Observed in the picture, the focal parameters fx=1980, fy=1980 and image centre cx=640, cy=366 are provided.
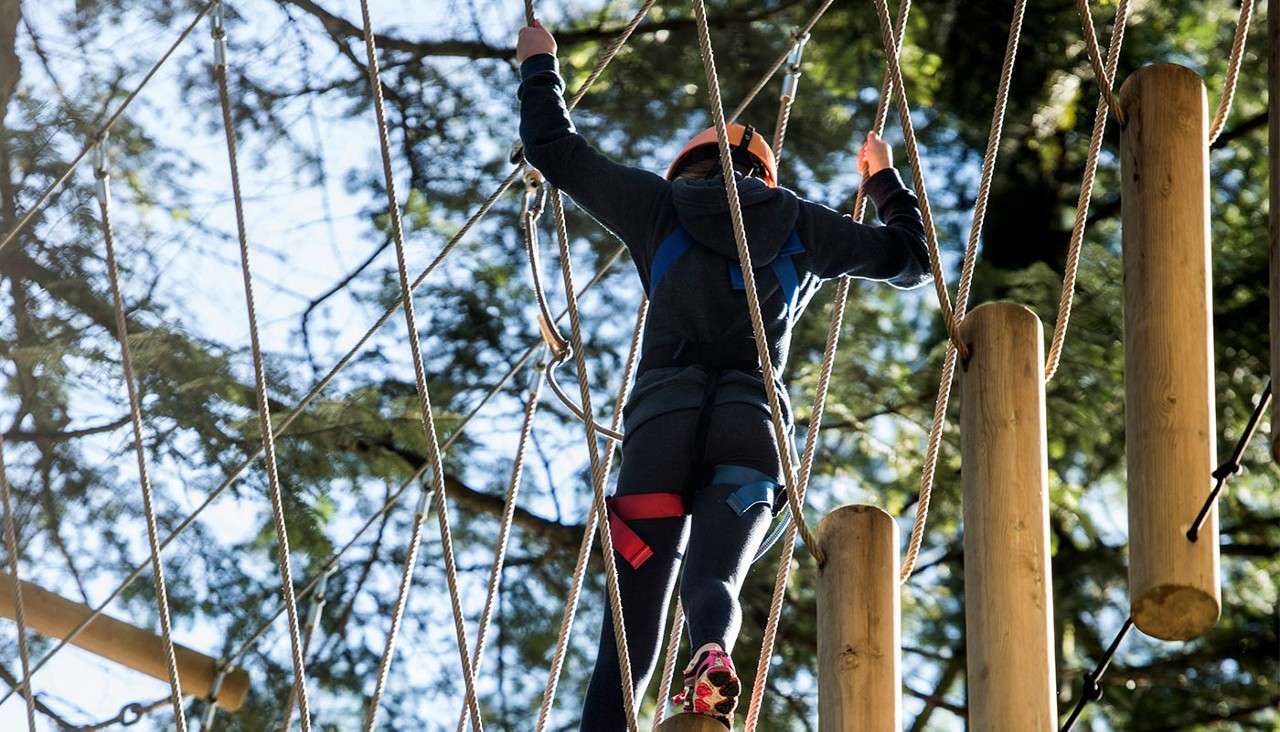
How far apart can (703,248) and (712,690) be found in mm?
621

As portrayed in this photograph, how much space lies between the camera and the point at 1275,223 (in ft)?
5.71

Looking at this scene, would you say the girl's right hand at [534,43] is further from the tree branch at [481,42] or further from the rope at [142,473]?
the tree branch at [481,42]

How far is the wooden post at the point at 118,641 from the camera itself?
12.2 feet

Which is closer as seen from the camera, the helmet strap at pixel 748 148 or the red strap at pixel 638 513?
the red strap at pixel 638 513

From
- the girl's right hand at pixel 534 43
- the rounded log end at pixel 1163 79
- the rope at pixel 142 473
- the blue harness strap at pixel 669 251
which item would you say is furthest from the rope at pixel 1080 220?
the rope at pixel 142 473

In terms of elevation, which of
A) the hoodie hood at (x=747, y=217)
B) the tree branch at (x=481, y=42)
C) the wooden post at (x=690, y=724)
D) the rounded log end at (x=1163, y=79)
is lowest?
the wooden post at (x=690, y=724)

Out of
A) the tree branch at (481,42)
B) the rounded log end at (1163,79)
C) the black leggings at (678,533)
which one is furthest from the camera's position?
the tree branch at (481,42)

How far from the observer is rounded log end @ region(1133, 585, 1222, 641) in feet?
5.88

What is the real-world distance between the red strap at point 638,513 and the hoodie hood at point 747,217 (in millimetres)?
298

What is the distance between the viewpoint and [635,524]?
7.38 ft

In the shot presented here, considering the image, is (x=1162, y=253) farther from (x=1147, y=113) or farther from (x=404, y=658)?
(x=404, y=658)

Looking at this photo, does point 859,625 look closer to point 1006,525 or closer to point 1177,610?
point 1006,525

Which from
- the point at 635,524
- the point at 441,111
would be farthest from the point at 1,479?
the point at 441,111

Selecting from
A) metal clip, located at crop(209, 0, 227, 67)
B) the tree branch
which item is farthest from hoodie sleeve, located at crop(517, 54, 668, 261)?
the tree branch
